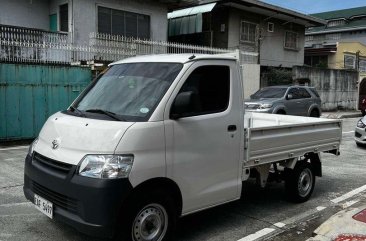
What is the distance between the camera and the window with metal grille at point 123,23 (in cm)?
1711

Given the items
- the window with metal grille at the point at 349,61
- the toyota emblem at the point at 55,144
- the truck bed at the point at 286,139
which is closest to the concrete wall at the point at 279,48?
the window with metal grille at the point at 349,61

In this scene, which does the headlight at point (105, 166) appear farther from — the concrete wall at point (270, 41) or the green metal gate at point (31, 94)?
the concrete wall at point (270, 41)

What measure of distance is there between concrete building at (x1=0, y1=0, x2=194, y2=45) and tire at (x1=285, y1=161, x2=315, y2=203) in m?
11.8

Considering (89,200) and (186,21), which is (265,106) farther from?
(89,200)

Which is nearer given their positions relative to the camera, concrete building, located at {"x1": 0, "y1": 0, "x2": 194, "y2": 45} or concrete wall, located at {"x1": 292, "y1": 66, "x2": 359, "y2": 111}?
concrete building, located at {"x1": 0, "y1": 0, "x2": 194, "y2": 45}

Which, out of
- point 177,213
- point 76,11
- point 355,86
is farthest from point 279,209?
point 355,86

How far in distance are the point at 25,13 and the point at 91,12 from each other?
259 cm

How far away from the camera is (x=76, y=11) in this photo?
16.1 metres

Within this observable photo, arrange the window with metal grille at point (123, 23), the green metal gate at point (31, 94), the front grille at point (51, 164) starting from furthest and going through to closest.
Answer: the window with metal grille at point (123, 23), the green metal gate at point (31, 94), the front grille at point (51, 164)

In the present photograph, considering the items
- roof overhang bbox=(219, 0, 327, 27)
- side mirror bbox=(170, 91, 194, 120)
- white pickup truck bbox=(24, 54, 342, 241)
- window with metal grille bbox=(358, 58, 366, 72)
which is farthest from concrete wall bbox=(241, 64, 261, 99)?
window with metal grille bbox=(358, 58, 366, 72)

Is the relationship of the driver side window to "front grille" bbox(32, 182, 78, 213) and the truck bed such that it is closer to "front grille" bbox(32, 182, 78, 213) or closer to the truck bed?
the truck bed

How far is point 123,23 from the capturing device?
58.3 feet

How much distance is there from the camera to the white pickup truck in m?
3.90

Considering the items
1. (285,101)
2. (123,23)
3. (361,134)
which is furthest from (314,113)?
(123,23)
